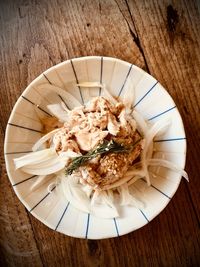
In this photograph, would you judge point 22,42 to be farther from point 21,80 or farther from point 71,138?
point 71,138

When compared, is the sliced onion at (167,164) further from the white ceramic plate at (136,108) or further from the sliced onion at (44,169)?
the sliced onion at (44,169)

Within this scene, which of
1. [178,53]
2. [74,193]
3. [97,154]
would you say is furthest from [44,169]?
[178,53]

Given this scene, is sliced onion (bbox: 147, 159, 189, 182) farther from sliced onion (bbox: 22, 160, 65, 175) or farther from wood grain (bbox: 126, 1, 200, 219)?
sliced onion (bbox: 22, 160, 65, 175)

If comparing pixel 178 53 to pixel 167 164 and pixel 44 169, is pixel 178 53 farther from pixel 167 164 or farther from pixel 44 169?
pixel 44 169

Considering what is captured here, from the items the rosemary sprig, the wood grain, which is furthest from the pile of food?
the wood grain

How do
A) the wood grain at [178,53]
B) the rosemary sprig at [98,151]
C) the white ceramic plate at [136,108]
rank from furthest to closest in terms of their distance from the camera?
the wood grain at [178,53] → the white ceramic plate at [136,108] → the rosemary sprig at [98,151]

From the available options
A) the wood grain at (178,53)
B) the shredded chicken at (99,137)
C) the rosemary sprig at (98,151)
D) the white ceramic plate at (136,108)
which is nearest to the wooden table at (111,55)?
the wood grain at (178,53)

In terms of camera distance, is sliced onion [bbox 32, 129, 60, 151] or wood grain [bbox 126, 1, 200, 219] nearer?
sliced onion [bbox 32, 129, 60, 151]
